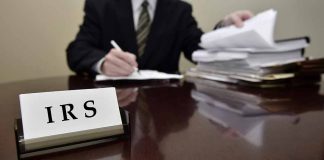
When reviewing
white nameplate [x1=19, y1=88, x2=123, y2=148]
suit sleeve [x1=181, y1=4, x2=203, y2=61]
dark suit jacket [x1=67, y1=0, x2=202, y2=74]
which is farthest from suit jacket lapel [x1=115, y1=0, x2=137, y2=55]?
white nameplate [x1=19, y1=88, x2=123, y2=148]

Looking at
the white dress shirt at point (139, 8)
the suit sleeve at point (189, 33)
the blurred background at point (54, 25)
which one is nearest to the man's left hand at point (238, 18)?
the suit sleeve at point (189, 33)

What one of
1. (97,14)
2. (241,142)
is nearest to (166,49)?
(97,14)

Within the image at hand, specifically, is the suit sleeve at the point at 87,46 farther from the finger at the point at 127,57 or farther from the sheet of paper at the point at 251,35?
the sheet of paper at the point at 251,35

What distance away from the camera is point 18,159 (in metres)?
0.32

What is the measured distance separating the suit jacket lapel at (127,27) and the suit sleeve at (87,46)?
0.11 m

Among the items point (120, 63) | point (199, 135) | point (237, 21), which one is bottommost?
point (199, 135)

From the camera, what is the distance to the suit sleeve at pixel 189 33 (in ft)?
4.98

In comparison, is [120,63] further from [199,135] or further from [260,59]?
[199,135]

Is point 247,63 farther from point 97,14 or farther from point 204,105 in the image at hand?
point 97,14

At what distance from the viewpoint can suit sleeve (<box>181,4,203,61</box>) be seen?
1518mm

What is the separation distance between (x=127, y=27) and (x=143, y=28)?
0.08 m

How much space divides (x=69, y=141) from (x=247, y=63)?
25.3 inches

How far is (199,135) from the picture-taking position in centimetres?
41

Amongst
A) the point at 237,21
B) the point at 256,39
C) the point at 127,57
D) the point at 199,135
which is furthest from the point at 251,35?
the point at 199,135
